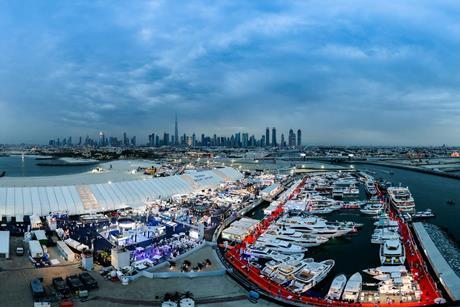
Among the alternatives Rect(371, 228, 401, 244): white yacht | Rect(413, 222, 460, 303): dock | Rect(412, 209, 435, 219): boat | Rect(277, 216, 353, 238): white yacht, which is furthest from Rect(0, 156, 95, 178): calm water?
Rect(413, 222, 460, 303): dock

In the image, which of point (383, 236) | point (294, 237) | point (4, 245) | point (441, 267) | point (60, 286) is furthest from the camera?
point (294, 237)

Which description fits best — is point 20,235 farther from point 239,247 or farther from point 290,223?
point 290,223

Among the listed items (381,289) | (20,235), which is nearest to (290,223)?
(381,289)

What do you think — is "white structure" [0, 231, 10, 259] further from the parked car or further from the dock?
the dock

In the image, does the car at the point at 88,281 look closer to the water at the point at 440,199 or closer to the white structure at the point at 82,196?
the white structure at the point at 82,196

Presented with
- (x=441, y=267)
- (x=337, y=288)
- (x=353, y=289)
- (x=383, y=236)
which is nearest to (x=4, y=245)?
(x=337, y=288)

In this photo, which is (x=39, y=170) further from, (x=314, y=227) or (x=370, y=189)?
(x=314, y=227)

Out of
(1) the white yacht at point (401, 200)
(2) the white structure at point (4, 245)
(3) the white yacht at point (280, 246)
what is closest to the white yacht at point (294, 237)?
(3) the white yacht at point (280, 246)
